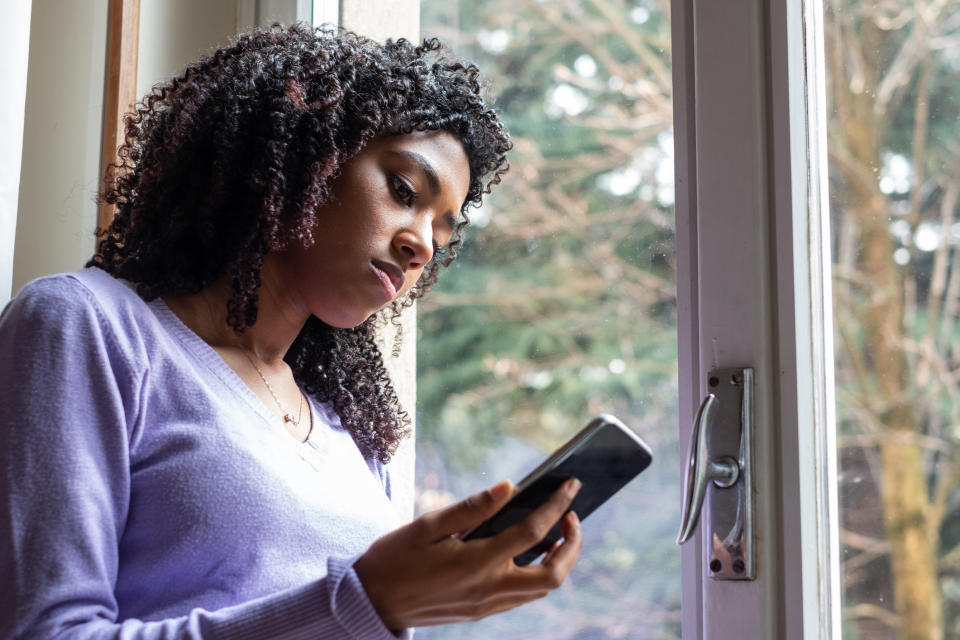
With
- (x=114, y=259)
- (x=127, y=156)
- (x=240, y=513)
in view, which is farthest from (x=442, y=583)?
(x=127, y=156)

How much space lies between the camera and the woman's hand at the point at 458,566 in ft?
2.27

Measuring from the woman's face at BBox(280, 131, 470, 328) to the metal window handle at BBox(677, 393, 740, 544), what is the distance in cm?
30

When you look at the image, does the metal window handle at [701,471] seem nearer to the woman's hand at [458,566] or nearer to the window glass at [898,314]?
the window glass at [898,314]

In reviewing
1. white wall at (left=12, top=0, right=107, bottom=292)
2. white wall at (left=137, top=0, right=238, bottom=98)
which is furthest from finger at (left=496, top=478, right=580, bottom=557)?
white wall at (left=137, top=0, right=238, bottom=98)

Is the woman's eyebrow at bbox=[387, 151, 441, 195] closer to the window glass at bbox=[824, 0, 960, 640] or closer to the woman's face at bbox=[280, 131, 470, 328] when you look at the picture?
the woman's face at bbox=[280, 131, 470, 328]

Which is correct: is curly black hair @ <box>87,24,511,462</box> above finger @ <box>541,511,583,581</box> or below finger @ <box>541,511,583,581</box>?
above

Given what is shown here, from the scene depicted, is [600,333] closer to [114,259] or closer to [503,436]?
[503,436]

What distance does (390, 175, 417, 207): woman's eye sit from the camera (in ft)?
3.19

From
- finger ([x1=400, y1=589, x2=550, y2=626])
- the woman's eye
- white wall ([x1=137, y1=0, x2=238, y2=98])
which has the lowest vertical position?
finger ([x1=400, y1=589, x2=550, y2=626])

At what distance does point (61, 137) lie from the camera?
123 centimetres

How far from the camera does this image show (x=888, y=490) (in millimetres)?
908

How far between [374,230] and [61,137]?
0.51 metres

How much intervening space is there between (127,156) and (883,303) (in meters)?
0.77

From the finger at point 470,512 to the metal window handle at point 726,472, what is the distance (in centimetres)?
28
